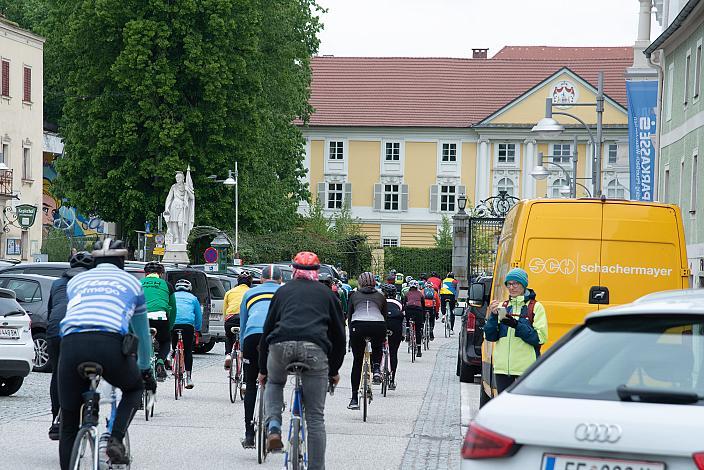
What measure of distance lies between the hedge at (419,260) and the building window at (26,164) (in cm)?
2901

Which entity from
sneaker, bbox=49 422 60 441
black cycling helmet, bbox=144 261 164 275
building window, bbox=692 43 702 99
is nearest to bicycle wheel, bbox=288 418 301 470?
sneaker, bbox=49 422 60 441

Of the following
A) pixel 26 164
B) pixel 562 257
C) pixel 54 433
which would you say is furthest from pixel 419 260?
pixel 54 433

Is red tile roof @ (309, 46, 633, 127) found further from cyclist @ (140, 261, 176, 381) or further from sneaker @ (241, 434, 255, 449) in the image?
sneaker @ (241, 434, 255, 449)

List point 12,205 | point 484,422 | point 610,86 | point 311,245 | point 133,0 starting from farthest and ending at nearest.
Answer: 1. point 610,86
2. point 311,245
3. point 12,205
4. point 133,0
5. point 484,422

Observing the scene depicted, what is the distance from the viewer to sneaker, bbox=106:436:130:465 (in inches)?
345

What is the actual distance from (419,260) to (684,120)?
50.4 meters

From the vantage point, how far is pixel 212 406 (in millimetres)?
18109

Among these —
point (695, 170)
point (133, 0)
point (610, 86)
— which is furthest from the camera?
point (610, 86)

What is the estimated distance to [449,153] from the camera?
311 feet

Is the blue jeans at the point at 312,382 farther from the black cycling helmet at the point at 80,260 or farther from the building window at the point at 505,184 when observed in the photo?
the building window at the point at 505,184

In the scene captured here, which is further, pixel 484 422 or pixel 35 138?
pixel 35 138

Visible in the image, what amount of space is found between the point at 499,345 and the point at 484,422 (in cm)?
671

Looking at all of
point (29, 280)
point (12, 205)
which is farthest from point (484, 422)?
point (12, 205)

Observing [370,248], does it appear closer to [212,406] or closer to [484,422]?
[212,406]
